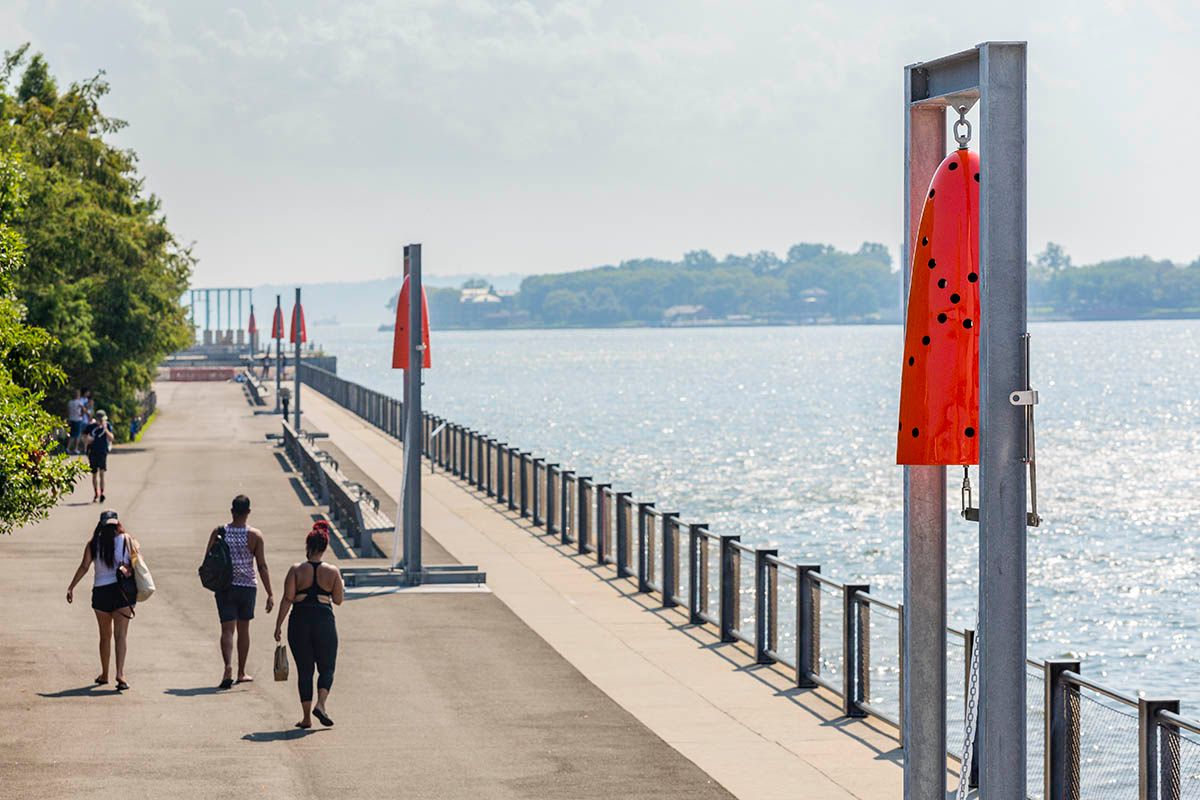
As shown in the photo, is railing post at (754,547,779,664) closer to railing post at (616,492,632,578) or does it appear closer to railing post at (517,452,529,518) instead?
railing post at (616,492,632,578)

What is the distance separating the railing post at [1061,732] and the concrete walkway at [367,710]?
189cm

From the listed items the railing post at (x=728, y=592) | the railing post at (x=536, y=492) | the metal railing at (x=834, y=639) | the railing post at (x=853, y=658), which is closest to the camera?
the metal railing at (x=834, y=639)

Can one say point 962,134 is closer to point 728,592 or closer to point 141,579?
point 141,579

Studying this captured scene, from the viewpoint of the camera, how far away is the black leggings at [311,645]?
1401 centimetres

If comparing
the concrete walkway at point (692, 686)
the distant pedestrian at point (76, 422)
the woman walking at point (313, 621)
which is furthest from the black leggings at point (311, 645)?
the distant pedestrian at point (76, 422)

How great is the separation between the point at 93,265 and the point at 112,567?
35914 mm

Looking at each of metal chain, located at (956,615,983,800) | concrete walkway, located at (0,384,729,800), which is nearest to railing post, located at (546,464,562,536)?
concrete walkway, located at (0,384,729,800)

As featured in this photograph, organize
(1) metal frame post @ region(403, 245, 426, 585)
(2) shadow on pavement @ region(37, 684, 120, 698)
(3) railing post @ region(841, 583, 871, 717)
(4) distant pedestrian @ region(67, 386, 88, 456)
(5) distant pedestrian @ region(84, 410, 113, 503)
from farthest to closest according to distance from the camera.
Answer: (4) distant pedestrian @ region(67, 386, 88, 456) < (5) distant pedestrian @ region(84, 410, 113, 503) < (1) metal frame post @ region(403, 245, 426, 585) < (2) shadow on pavement @ region(37, 684, 120, 698) < (3) railing post @ region(841, 583, 871, 717)

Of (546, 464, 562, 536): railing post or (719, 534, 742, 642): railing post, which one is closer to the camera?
(719, 534, 742, 642): railing post

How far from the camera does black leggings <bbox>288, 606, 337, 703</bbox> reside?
14008mm

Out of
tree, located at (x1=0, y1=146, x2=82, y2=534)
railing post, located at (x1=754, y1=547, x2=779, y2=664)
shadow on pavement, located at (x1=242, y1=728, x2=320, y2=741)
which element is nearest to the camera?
shadow on pavement, located at (x1=242, y1=728, x2=320, y2=741)

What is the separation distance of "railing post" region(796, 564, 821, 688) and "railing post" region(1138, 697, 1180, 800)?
6.30 meters

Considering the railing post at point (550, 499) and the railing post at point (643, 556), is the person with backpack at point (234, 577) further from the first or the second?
the railing post at point (550, 499)

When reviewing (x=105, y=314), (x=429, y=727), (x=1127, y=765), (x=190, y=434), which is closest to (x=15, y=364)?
(x=429, y=727)
